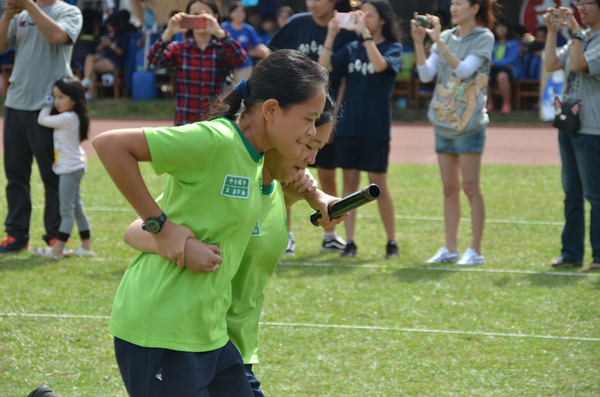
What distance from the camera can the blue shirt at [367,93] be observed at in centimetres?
576

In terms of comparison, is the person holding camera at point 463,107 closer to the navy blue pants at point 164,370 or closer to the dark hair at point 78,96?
the dark hair at point 78,96

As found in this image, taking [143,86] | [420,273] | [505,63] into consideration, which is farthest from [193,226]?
[143,86]

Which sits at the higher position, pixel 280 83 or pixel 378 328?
pixel 280 83

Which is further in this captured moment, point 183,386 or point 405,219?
point 405,219

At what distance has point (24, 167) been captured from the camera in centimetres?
582

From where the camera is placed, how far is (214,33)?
5.92m

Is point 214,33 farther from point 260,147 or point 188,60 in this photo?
point 260,147

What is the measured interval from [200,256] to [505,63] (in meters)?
15.2

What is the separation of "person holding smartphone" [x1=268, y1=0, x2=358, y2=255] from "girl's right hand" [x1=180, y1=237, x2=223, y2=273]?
4.08m

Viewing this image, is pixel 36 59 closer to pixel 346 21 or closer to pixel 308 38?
pixel 308 38

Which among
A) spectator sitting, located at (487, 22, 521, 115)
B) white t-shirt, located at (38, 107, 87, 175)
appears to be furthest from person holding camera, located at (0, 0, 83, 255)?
spectator sitting, located at (487, 22, 521, 115)

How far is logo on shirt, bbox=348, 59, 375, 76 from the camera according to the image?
5748 mm

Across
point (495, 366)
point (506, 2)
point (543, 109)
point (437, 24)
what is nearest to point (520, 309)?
point (495, 366)

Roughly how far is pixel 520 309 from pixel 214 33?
11.1ft
